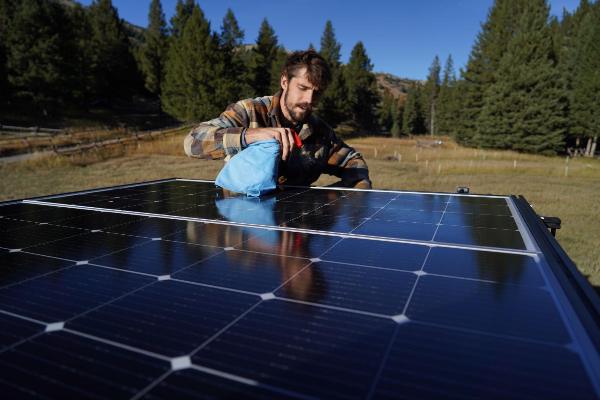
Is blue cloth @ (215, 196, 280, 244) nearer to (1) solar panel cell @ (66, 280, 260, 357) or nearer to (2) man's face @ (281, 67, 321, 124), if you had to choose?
(1) solar panel cell @ (66, 280, 260, 357)

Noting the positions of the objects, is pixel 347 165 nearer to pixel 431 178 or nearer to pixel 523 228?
pixel 523 228

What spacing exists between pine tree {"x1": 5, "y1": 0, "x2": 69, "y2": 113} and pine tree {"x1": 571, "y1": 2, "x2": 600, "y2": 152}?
5577 cm

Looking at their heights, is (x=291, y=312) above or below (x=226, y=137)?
below

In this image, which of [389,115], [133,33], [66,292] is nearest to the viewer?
[66,292]

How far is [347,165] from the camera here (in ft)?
21.5

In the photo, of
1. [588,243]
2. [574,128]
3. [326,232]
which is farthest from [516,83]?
[326,232]

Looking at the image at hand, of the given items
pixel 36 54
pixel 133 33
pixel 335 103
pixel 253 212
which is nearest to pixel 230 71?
pixel 335 103

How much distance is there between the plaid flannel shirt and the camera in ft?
15.9

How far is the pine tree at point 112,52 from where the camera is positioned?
184ft

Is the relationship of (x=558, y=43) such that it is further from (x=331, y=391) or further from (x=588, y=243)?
(x=331, y=391)

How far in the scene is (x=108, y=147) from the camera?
28.0 m

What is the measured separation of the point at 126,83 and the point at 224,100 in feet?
93.9

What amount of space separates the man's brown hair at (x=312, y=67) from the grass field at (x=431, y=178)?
609cm

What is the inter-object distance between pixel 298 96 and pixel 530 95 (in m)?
40.7
